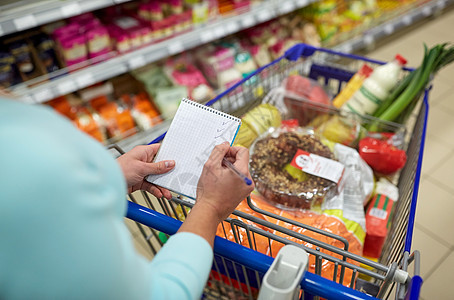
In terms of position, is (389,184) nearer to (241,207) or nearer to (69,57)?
(241,207)

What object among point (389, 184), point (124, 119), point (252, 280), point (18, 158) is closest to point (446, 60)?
point (389, 184)

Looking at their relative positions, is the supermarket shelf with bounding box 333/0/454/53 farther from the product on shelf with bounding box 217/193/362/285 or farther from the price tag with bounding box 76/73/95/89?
the product on shelf with bounding box 217/193/362/285

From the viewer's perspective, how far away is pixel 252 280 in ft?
3.44

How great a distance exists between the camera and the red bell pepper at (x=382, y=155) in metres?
1.24

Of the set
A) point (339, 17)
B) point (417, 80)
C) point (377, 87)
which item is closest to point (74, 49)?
point (377, 87)

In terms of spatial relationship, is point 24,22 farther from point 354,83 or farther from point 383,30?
point 383,30

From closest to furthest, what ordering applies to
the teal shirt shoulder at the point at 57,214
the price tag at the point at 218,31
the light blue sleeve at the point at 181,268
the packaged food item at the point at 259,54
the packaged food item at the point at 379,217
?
the teal shirt shoulder at the point at 57,214
the light blue sleeve at the point at 181,268
the packaged food item at the point at 379,217
the price tag at the point at 218,31
the packaged food item at the point at 259,54

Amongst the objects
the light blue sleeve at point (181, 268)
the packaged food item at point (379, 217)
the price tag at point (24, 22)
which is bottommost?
the packaged food item at point (379, 217)

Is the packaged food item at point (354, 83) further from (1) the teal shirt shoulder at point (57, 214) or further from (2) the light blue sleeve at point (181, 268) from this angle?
(1) the teal shirt shoulder at point (57, 214)

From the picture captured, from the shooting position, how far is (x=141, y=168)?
0.85 m

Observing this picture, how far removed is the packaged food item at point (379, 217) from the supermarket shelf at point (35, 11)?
1571 mm

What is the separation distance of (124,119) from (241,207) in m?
1.38

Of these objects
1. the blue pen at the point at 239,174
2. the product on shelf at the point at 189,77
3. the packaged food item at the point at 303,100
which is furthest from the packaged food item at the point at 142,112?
the blue pen at the point at 239,174

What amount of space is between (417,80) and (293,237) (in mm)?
Result: 850
